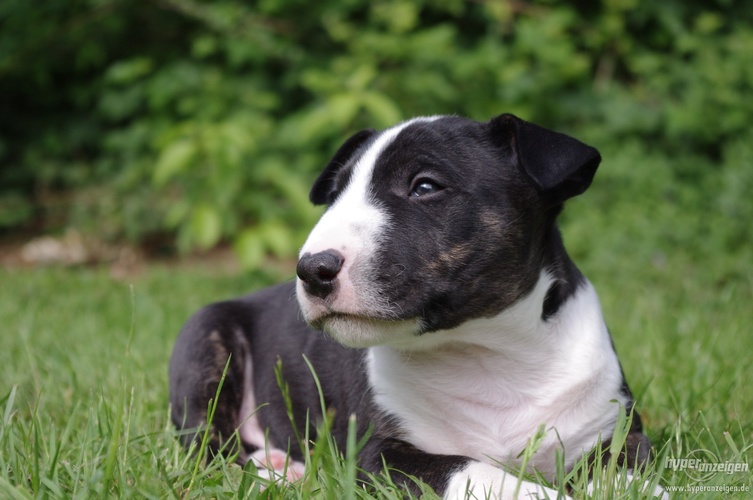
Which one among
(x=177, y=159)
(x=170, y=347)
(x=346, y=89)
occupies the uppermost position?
(x=346, y=89)

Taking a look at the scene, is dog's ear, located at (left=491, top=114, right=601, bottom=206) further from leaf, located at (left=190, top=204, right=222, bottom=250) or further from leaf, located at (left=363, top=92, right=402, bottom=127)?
leaf, located at (left=190, top=204, right=222, bottom=250)

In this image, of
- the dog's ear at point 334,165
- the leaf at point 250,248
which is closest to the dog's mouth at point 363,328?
the dog's ear at point 334,165

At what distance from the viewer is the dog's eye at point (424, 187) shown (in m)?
2.71

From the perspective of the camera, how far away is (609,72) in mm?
8875

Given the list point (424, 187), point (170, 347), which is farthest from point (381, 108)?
point (424, 187)

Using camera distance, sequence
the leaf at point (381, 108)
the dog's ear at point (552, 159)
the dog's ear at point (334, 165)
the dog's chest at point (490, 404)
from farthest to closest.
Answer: the leaf at point (381, 108)
the dog's ear at point (334, 165)
the dog's chest at point (490, 404)
the dog's ear at point (552, 159)

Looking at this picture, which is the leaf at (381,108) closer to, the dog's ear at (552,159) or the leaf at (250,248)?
the leaf at (250,248)

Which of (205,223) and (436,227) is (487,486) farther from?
(205,223)

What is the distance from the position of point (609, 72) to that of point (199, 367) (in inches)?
264

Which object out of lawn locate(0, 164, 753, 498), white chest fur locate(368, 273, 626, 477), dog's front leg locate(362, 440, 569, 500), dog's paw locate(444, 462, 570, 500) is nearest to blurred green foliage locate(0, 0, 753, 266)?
lawn locate(0, 164, 753, 498)

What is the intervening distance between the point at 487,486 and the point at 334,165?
1.48m

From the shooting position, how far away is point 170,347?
4.72 metres

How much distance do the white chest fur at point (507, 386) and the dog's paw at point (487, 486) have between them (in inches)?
9.9

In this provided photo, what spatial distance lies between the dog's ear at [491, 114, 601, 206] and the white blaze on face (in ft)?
1.67
